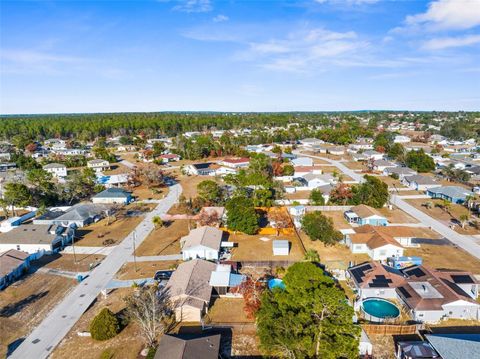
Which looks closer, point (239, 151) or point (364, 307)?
point (364, 307)

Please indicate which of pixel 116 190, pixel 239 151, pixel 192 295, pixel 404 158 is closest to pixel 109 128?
pixel 239 151

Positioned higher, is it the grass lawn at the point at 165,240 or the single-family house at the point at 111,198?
the single-family house at the point at 111,198

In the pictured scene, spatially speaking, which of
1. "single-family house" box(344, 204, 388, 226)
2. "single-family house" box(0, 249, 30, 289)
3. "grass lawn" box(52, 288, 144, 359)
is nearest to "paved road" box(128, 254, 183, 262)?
"grass lawn" box(52, 288, 144, 359)

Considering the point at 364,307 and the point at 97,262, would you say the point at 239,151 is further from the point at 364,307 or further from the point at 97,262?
the point at 364,307

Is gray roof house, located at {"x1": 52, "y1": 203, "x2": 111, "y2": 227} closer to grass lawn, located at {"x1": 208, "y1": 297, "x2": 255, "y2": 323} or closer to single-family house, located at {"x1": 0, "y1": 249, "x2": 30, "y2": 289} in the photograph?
single-family house, located at {"x1": 0, "y1": 249, "x2": 30, "y2": 289}

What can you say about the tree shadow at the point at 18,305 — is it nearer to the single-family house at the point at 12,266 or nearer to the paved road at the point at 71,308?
the paved road at the point at 71,308

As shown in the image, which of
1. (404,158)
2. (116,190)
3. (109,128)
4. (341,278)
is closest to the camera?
(341,278)

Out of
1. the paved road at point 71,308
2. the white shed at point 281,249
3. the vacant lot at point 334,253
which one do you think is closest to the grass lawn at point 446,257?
the vacant lot at point 334,253
